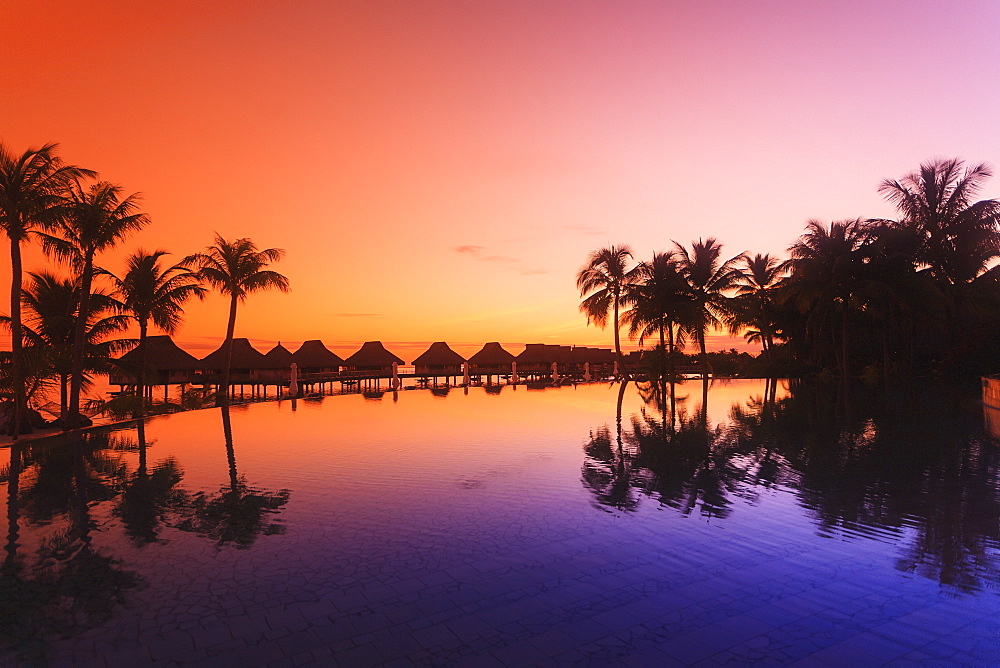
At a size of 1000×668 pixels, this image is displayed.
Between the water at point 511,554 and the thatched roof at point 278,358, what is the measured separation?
24071 millimetres

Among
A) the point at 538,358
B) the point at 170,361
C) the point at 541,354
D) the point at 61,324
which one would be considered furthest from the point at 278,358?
the point at 61,324

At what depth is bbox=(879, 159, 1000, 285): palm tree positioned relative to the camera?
77.5 ft

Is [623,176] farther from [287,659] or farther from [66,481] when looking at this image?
[287,659]

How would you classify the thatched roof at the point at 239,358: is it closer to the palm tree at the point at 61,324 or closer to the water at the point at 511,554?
the palm tree at the point at 61,324

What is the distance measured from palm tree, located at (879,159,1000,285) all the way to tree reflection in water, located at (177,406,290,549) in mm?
29190

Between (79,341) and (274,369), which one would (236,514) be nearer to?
(79,341)

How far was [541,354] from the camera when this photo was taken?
42.3m

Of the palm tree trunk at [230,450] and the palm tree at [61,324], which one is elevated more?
the palm tree at [61,324]

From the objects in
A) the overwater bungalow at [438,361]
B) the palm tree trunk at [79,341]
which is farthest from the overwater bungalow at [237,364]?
the palm tree trunk at [79,341]

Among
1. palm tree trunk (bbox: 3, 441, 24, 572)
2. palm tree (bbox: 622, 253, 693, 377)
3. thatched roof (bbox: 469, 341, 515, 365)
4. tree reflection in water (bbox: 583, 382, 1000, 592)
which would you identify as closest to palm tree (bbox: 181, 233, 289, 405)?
palm tree trunk (bbox: 3, 441, 24, 572)

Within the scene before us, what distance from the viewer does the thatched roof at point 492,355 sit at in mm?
40969

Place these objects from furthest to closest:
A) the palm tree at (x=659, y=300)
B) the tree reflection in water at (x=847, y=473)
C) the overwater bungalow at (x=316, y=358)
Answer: the overwater bungalow at (x=316, y=358), the palm tree at (x=659, y=300), the tree reflection in water at (x=847, y=473)

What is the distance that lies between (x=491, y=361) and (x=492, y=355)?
0.61 metres

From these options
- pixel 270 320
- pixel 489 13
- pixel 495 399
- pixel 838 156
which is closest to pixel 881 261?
pixel 838 156
